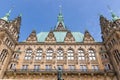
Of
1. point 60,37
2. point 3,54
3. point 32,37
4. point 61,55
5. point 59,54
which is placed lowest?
point 3,54

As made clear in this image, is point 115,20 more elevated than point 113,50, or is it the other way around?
point 115,20

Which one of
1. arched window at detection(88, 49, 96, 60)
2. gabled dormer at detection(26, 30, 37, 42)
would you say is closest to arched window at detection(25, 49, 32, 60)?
gabled dormer at detection(26, 30, 37, 42)

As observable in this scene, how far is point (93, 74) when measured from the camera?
34.7 meters

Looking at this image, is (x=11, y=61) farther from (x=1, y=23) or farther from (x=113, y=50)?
(x=113, y=50)

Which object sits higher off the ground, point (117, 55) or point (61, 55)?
point (61, 55)

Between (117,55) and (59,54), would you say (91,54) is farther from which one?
(59,54)

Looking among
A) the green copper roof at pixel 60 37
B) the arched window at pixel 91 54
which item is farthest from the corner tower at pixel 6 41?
the arched window at pixel 91 54

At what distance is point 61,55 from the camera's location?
39812 millimetres

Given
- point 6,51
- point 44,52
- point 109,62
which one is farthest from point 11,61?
point 109,62

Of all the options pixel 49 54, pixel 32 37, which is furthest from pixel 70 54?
pixel 32 37

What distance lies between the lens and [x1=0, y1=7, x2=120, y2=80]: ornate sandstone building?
114 ft

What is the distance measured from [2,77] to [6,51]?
641 cm

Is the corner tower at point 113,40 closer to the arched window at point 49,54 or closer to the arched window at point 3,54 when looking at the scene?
the arched window at point 49,54

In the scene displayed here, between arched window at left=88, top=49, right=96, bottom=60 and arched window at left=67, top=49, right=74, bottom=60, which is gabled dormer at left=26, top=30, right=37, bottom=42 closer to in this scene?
arched window at left=67, top=49, right=74, bottom=60
